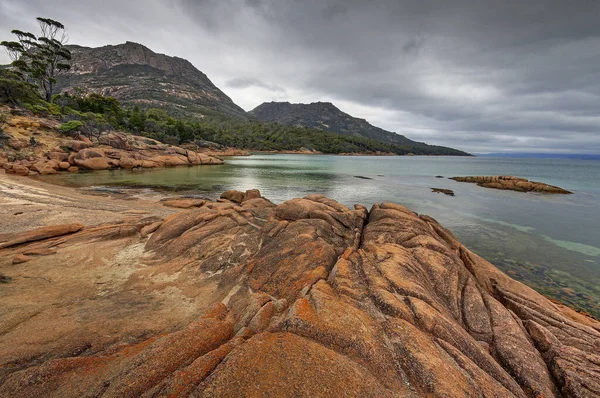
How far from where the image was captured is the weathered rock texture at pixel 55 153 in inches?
1395

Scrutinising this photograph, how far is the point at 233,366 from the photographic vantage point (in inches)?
153

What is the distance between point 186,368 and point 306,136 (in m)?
195

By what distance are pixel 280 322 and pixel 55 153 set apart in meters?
54.6

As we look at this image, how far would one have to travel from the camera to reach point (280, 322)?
5.07 meters

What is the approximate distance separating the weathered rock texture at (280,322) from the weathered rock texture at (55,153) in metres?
37.0

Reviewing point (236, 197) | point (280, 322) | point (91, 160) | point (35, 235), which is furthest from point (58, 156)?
point (280, 322)

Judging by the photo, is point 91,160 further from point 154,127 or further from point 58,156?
point 154,127

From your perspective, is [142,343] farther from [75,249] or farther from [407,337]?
[75,249]

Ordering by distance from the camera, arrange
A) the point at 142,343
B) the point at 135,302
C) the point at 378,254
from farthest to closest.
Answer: the point at 378,254 → the point at 135,302 → the point at 142,343

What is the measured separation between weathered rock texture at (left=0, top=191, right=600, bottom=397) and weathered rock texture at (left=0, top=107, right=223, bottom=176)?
37.0 metres

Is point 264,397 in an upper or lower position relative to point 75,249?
upper

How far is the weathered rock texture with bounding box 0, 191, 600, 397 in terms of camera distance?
4.00 metres

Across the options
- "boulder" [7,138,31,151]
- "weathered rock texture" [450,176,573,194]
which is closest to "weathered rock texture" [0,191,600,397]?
"boulder" [7,138,31,151]

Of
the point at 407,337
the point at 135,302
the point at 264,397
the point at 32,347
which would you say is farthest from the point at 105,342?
the point at 407,337
